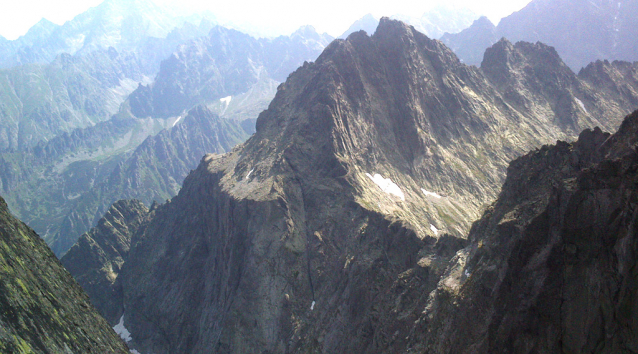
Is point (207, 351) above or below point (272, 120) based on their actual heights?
below

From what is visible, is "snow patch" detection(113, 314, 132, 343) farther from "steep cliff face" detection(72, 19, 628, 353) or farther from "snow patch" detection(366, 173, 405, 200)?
"snow patch" detection(366, 173, 405, 200)

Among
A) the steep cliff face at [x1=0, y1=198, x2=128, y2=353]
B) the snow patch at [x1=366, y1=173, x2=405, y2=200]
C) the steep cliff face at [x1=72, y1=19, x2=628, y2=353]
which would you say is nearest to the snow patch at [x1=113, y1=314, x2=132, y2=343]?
the steep cliff face at [x1=72, y1=19, x2=628, y2=353]

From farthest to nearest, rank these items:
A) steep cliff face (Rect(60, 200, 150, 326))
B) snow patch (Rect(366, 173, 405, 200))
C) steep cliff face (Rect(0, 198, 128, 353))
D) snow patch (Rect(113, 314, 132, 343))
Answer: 1. steep cliff face (Rect(60, 200, 150, 326))
2. snow patch (Rect(113, 314, 132, 343))
3. snow patch (Rect(366, 173, 405, 200))
4. steep cliff face (Rect(0, 198, 128, 353))

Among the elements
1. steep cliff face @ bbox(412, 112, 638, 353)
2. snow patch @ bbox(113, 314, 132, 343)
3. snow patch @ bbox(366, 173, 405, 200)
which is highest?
snow patch @ bbox(113, 314, 132, 343)

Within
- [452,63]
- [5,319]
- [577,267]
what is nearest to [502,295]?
[577,267]

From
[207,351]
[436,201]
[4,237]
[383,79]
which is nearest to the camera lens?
[4,237]

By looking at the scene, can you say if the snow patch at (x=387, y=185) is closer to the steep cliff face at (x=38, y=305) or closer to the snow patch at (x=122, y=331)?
the steep cliff face at (x=38, y=305)

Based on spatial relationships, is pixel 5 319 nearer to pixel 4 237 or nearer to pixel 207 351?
pixel 4 237
